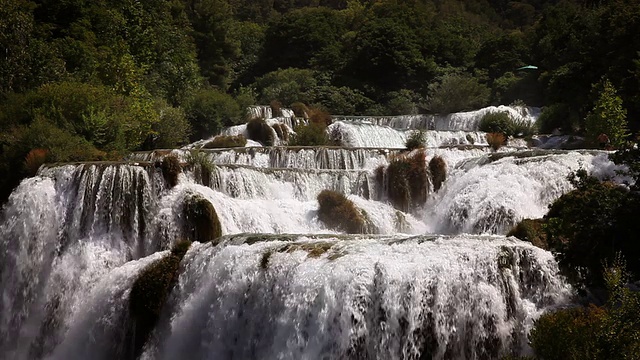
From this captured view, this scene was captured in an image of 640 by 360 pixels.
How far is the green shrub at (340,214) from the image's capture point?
21453mm

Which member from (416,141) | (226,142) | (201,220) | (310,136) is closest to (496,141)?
(416,141)

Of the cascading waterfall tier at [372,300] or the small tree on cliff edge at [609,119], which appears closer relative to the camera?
the cascading waterfall tier at [372,300]

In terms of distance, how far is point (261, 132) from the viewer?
107ft

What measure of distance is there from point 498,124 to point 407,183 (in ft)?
35.4

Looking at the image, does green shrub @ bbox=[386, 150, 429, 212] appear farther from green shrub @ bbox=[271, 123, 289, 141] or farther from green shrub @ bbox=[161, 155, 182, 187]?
green shrub @ bbox=[271, 123, 289, 141]

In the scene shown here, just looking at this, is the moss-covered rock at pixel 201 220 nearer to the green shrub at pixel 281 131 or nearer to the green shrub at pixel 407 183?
the green shrub at pixel 407 183

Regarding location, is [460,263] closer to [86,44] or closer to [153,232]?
[153,232]

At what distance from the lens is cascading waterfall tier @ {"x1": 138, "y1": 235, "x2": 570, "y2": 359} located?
13.4 meters

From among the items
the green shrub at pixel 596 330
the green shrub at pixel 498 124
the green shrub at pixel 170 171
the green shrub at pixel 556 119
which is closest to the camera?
the green shrub at pixel 596 330

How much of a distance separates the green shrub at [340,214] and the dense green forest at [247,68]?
7029mm

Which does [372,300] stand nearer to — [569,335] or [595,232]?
[569,335]

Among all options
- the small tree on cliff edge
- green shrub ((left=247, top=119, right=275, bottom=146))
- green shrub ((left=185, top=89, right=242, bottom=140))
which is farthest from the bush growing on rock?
the small tree on cliff edge

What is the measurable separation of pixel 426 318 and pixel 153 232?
8912mm

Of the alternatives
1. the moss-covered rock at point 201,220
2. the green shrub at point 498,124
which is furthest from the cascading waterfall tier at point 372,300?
the green shrub at point 498,124
